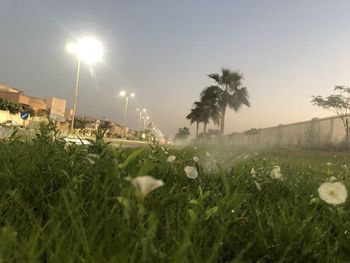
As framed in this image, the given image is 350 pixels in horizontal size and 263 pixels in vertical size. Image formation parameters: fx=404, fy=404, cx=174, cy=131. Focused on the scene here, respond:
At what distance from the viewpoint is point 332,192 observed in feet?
6.64

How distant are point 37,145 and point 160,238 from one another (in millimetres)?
2321

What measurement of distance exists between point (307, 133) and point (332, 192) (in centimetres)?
3338

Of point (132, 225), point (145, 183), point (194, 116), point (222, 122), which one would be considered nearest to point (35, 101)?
point (194, 116)

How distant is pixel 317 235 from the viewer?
2.08 metres

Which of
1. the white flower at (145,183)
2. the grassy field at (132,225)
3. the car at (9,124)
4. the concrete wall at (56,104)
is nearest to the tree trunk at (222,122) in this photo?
the concrete wall at (56,104)

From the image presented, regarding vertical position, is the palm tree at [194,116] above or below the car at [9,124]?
above

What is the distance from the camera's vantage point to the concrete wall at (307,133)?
1190 inches

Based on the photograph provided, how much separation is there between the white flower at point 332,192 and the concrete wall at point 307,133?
2944 centimetres

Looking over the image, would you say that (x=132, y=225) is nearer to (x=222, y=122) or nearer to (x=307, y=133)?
(x=307, y=133)

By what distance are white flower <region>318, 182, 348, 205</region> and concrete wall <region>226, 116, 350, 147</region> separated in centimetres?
2944

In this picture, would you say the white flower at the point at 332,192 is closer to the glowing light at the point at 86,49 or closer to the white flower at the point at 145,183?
the white flower at the point at 145,183

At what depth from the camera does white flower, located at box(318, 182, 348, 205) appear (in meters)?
1.97

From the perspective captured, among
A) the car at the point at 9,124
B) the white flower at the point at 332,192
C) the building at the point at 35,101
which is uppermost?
the building at the point at 35,101

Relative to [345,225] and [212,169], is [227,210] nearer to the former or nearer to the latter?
[345,225]
